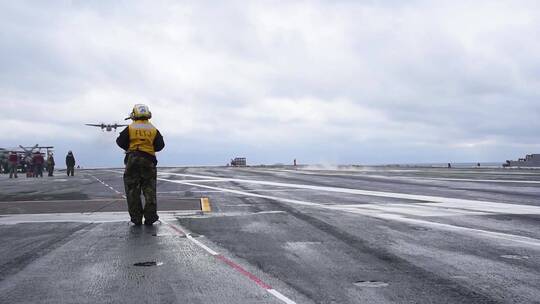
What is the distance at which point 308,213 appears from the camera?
428 inches

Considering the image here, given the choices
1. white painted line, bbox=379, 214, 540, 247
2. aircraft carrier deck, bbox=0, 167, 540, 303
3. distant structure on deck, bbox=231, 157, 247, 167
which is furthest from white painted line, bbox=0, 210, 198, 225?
distant structure on deck, bbox=231, 157, 247, 167

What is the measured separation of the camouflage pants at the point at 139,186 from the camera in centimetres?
953

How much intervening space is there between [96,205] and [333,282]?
947cm

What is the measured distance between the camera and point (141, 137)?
9.95 metres

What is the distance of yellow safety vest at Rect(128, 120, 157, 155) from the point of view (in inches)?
390

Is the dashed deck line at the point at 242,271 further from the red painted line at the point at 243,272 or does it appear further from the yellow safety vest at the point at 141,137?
the yellow safety vest at the point at 141,137

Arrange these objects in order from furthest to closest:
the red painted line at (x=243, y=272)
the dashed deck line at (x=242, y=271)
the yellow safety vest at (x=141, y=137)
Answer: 1. the yellow safety vest at (x=141, y=137)
2. the red painted line at (x=243, y=272)
3. the dashed deck line at (x=242, y=271)

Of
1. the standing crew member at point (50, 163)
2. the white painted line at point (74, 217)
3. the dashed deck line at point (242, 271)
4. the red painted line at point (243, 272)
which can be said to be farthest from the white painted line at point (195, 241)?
the standing crew member at point (50, 163)

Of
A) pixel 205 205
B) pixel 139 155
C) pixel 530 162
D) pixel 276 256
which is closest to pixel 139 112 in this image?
pixel 139 155

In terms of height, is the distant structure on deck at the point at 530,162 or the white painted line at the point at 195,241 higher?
the distant structure on deck at the point at 530,162

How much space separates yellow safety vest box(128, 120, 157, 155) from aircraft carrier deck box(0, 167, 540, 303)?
1470mm

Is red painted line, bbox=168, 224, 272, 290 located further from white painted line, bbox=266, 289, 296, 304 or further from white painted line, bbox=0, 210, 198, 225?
white painted line, bbox=0, 210, 198, 225

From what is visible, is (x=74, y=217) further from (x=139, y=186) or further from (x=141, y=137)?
(x=141, y=137)

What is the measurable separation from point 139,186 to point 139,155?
2.00 feet
